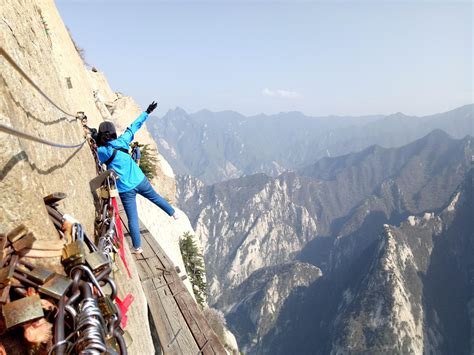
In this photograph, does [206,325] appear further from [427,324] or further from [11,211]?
[427,324]

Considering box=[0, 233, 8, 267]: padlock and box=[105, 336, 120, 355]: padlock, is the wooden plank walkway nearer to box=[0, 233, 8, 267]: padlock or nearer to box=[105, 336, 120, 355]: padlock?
box=[105, 336, 120, 355]: padlock

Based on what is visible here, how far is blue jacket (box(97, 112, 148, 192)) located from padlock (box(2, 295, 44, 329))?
20.0 feet

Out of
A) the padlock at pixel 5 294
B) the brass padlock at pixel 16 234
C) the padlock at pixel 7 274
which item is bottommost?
the padlock at pixel 5 294

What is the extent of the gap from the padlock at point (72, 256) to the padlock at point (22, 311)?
678 mm

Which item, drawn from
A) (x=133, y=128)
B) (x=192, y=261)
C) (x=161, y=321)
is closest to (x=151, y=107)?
(x=133, y=128)

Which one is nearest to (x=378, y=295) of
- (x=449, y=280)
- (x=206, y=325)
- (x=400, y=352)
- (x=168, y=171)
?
(x=400, y=352)

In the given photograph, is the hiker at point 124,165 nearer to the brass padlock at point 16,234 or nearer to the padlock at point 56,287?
the brass padlock at point 16,234

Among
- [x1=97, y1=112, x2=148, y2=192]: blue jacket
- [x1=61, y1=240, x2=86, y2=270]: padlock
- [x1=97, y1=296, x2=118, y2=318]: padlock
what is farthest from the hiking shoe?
[x1=97, y1=296, x2=118, y2=318]: padlock

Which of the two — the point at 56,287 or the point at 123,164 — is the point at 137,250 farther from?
the point at 56,287

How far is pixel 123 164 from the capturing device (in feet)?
27.8

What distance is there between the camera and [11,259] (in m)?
2.53

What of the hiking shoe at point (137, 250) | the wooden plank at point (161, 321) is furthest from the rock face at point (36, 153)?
the hiking shoe at point (137, 250)

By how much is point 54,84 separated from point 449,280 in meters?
232

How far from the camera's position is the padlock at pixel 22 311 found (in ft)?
7.45
